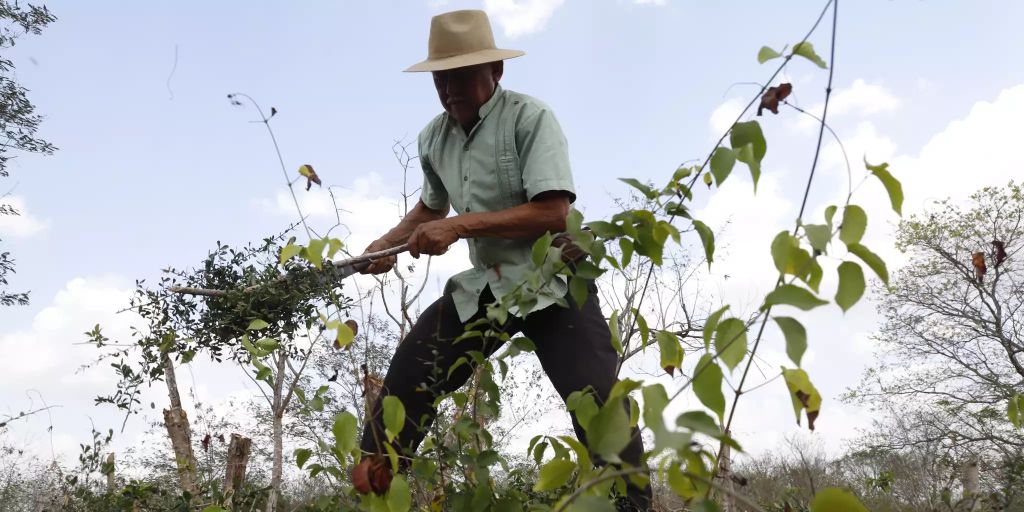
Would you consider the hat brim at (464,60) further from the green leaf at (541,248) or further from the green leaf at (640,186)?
the green leaf at (541,248)

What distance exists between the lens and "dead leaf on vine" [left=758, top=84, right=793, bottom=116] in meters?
1.62

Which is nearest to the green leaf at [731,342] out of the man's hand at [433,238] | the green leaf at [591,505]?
the green leaf at [591,505]

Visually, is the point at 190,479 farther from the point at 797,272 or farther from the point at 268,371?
the point at 797,272

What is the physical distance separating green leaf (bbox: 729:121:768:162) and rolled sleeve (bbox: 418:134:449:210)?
6.78 ft

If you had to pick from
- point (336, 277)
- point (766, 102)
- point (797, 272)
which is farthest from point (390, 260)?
point (797, 272)

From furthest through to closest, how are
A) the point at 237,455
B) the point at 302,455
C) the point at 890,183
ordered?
the point at 237,455 < the point at 302,455 < the point at 890,183

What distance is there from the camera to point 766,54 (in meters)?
1.37

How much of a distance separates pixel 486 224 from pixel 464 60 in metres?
0.61

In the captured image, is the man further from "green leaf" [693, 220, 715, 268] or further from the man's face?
"green leaf" [693, 220, 715, 268]

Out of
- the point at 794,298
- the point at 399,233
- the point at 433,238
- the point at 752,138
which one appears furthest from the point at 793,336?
the point at 399,233

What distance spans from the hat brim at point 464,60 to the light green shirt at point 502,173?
0.48 ft

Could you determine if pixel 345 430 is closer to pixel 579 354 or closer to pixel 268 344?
pixel 268 344

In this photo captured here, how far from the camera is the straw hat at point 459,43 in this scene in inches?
113

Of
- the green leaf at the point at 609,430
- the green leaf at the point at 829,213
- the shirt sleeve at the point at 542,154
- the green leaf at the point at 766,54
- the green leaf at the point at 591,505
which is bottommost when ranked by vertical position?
the green leaf at the point at 591,505
